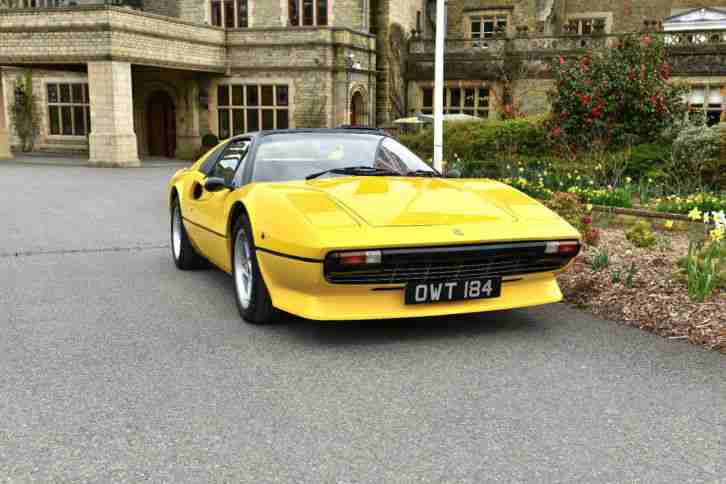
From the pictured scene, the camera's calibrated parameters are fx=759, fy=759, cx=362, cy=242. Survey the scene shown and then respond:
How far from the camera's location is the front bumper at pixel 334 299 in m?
4.54

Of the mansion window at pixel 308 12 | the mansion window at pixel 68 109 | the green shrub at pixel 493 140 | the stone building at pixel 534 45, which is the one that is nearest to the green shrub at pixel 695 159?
the green shrub at pixel 493 140

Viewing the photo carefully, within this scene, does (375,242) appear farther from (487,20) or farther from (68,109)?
(487,20)

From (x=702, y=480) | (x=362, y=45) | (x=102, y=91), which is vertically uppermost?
(x=362, y=45)

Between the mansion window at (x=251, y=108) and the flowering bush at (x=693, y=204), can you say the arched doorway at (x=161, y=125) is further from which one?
the flowering bush at (x=693, y=204)

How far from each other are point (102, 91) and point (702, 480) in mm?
22929

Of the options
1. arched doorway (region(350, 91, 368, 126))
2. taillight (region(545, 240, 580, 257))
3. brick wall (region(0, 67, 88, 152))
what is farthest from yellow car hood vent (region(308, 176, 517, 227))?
brick wall (region(0, 67, 88, 152))

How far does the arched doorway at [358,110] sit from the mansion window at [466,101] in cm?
333

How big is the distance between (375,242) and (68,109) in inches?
1146

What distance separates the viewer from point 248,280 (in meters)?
5.40

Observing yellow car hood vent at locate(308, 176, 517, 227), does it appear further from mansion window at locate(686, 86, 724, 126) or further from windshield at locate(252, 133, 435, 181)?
mansion window at locate(686, 86, 724, 126)

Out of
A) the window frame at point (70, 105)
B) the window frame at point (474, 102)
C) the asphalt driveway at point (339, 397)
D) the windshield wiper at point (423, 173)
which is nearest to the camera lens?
the asphalt driveway at point (339, 397)

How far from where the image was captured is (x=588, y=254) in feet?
22.5

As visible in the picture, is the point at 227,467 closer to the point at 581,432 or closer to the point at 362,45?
the point at 581,432

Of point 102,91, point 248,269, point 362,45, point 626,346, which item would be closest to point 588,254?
point 626,346
